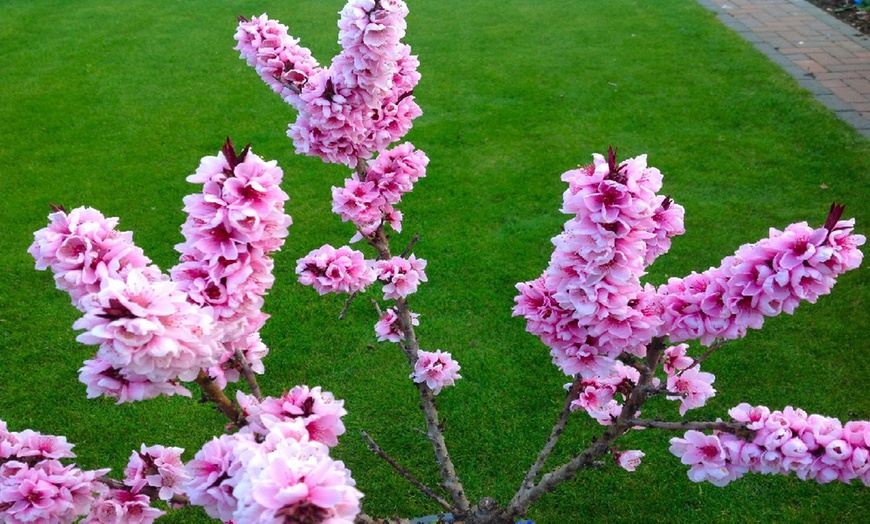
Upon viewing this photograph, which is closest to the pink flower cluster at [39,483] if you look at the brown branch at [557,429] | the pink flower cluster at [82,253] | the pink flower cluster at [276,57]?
the pink flower cluster at [82,253]

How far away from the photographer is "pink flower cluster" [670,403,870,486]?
158 centimetres

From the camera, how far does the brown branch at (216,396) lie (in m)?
1.59

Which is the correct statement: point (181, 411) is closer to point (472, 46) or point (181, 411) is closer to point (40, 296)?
point (40, 296)

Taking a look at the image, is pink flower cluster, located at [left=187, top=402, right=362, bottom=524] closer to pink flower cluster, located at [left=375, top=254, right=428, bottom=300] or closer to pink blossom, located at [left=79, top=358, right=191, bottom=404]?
pink blossom, located at [left=79, top=358, right=191, bottom=404]

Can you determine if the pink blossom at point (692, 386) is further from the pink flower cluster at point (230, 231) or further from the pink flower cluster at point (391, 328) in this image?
the pink flower cluster at point (230, 231)

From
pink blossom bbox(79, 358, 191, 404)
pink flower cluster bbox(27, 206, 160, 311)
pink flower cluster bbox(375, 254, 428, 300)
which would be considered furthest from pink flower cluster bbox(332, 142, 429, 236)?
pink blossom bbox(79, 358, 191, 404)

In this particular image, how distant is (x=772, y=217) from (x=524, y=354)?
2.64m

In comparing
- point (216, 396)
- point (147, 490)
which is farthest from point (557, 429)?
point (147, 490)

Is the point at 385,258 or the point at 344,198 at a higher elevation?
the point at 344,198

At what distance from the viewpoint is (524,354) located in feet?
13.7

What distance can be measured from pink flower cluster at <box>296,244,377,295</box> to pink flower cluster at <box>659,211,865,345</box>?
1.03 meters

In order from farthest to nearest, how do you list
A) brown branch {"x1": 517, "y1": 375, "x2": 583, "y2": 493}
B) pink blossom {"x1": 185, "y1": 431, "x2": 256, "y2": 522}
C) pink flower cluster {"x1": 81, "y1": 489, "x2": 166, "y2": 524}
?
1. brown branch {"x1": 517, "y1": 375, "x2": 583, "y2": 493}
2. pink flower cluster {"x1": 81, "y1": 489, "x2": 166, "y2": 524}
3. pink blossom {"x1": 185, "y1": 431, "x2": 256, "y2": 522}

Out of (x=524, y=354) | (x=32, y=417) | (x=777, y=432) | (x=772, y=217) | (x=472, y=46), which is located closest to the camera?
(x=777, y=432)

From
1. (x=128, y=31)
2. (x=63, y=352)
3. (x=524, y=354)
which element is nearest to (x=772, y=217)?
(x=524, y=354)
